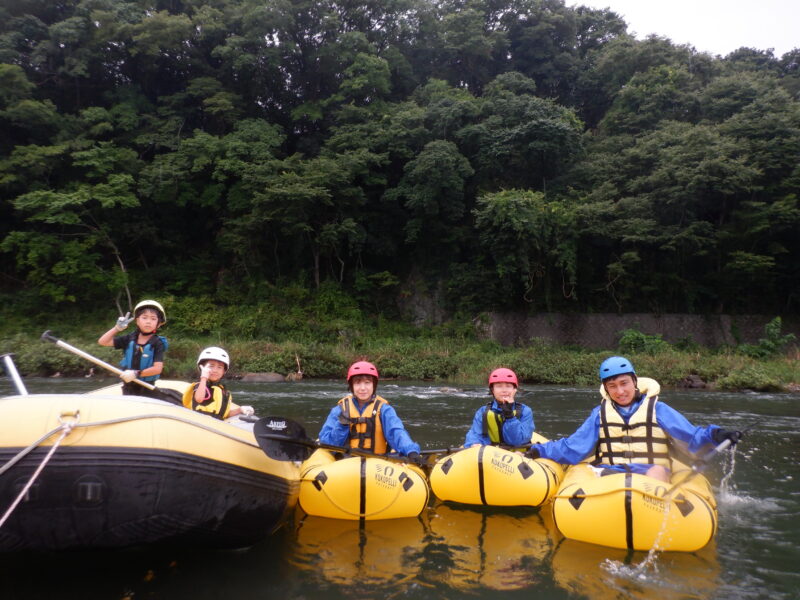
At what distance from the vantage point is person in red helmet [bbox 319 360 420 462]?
4266 millimetres

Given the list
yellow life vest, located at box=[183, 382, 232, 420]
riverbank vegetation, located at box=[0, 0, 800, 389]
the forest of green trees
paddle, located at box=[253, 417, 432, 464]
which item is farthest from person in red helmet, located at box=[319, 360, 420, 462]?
the forest of green trees

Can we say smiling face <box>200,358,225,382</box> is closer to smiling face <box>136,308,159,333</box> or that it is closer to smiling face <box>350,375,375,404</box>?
smiling face <box>136,308,159,333</box>

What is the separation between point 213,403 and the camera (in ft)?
13.4

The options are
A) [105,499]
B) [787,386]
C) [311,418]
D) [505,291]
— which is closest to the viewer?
[105,499]

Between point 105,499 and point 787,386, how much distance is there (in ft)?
49.7

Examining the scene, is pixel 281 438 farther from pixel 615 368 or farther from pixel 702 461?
pixel 702 461

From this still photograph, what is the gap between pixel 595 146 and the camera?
858 inches

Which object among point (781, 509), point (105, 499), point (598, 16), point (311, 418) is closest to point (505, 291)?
point (311, 418)

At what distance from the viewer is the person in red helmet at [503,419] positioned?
15.6ft

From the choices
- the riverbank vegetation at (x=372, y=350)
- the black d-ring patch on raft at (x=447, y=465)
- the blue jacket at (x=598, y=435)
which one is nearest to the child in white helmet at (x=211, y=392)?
the black d-ring patch on raft at (x=447, y=465)

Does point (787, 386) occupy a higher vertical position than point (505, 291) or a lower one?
lower

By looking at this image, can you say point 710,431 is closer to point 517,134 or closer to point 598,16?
point 517,134

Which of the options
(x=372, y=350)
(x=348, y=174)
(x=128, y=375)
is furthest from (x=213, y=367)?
(x=348, y=174)

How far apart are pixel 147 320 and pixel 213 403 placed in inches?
35.7
